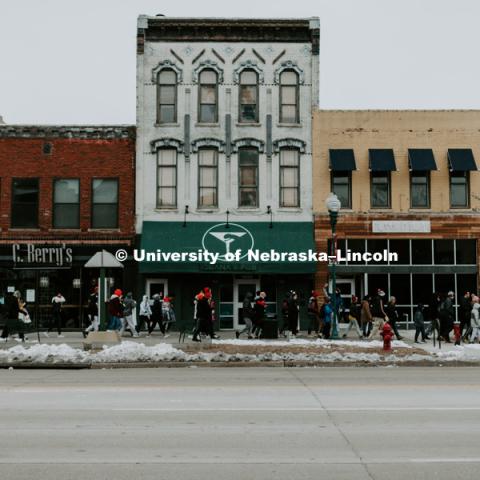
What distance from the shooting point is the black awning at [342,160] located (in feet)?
110

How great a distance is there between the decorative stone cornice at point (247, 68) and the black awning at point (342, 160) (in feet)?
14.2

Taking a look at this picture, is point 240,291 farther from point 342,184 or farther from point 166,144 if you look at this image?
point 166,144

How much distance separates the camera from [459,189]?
3425 cm

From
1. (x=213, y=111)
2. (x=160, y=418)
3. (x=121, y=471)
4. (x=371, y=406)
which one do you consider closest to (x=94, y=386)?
(x=160, y=418)

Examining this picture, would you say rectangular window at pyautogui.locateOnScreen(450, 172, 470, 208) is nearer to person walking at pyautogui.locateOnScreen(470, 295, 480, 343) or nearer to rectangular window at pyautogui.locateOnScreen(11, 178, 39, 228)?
person walking at pyautogui.locateOnScreen(470, 295, 480, 343)

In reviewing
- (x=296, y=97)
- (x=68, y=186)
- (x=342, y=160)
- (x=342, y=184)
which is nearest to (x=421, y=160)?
(x=342, y=160)

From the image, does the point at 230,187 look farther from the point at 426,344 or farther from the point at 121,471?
the point at 121,471

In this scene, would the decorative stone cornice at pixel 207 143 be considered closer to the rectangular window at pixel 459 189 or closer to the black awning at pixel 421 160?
the black awning at pixel 421 160

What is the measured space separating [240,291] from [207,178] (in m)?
4.80

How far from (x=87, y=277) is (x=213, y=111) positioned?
8.50m

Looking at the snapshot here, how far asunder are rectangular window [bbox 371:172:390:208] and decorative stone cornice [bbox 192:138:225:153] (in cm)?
625

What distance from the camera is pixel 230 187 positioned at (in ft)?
112

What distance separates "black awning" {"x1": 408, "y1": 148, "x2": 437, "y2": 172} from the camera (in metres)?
33.4

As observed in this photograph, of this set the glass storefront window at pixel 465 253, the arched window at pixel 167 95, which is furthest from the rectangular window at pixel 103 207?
the glass storefront window at pixel 465 253
